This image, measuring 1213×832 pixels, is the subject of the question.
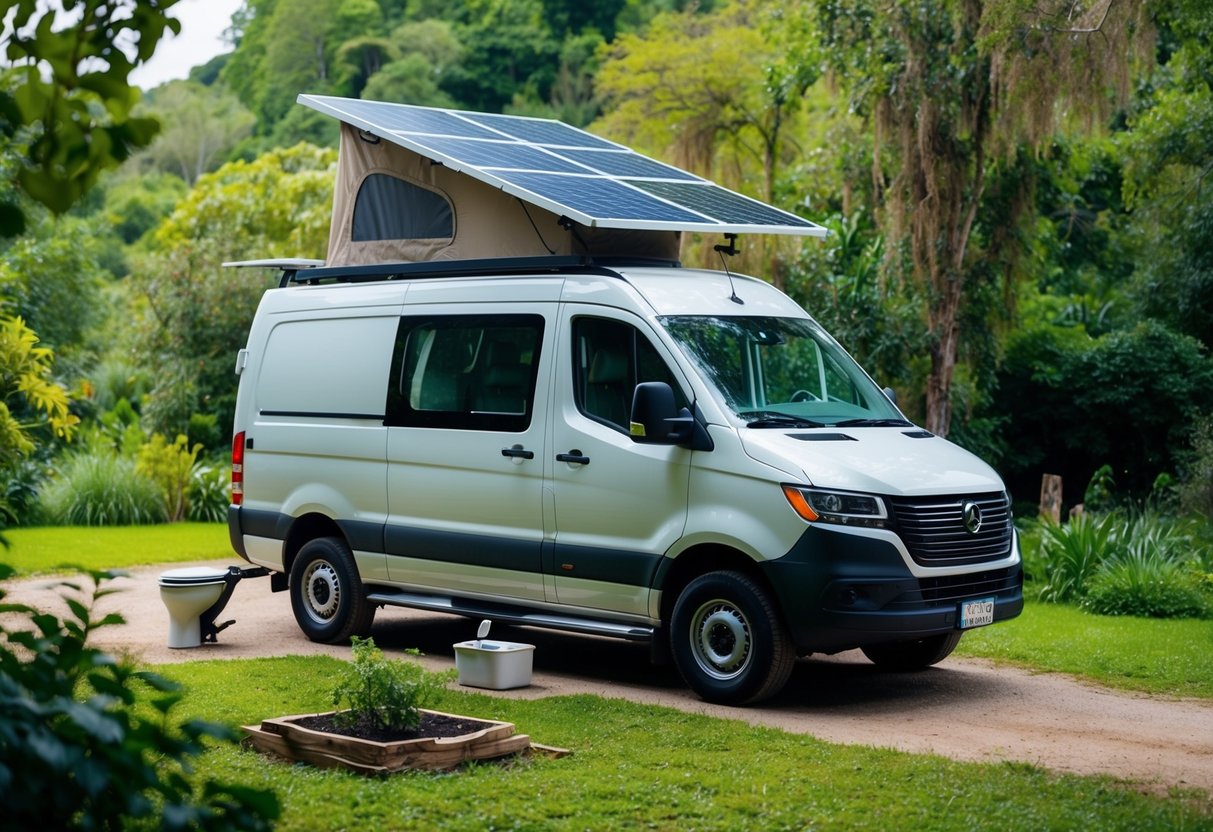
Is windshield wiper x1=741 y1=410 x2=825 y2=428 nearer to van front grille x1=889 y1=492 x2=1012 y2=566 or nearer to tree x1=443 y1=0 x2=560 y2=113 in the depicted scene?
van front grille x1=889 y1=492 x2=1012 y2=566

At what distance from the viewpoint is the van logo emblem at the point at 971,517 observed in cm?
884

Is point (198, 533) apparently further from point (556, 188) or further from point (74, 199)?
point (74, 199)

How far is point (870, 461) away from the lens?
8695 mm

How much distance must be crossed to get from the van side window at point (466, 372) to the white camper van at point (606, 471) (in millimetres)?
16

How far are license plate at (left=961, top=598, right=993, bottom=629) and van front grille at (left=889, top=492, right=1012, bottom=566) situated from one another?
0.78 feet

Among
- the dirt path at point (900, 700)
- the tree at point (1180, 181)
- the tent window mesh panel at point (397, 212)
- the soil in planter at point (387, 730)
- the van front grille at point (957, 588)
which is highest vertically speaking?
the tree at point (1180, 181)

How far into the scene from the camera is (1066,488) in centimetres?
2311

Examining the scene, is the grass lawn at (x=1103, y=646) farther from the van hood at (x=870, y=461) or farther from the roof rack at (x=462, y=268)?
the roof rack at (x=462, y=268)

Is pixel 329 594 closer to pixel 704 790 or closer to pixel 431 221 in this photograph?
pixel 431 221

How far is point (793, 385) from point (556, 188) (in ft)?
6.66

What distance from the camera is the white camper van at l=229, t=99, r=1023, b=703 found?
28.2 feet

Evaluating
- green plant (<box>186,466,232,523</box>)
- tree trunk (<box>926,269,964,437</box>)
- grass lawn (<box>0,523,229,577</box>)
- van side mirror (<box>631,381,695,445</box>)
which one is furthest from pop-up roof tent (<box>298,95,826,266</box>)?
green plant (<box>186,466,232,523</box>)

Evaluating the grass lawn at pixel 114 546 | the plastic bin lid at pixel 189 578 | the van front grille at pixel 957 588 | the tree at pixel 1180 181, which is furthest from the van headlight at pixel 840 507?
the tree at pixel 1180 181

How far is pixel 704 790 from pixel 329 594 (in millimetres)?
5124
